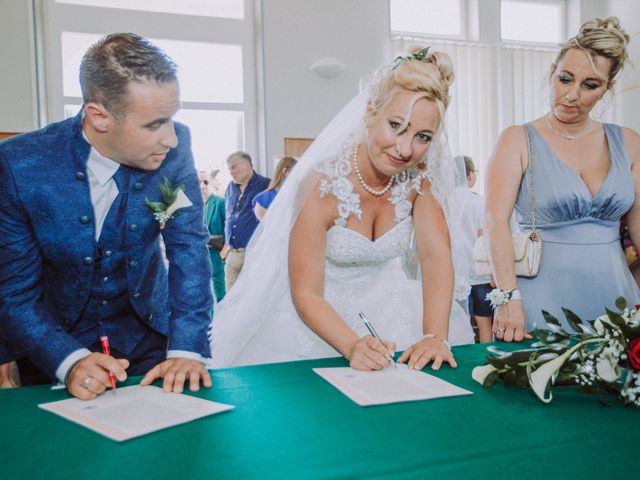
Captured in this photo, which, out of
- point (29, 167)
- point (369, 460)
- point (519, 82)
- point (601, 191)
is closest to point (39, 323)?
point (29, 167)

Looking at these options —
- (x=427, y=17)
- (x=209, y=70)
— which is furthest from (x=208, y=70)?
(x=427, y=17)

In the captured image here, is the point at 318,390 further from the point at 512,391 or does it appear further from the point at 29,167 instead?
the point at 29,167

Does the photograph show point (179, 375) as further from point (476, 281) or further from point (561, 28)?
point (561, 28)

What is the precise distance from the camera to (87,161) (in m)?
1.51

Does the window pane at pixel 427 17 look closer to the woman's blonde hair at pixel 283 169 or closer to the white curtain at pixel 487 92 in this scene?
the white curtain at pixel 487 92

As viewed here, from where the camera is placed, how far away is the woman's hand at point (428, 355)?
1.52 meters

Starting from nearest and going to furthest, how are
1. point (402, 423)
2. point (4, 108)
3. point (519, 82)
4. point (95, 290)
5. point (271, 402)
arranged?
point (402, 423), point (271, 402), point (95, 290), point (4, 108), point (519, 82)

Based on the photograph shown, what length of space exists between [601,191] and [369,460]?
155cm

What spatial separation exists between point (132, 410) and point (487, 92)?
769cm

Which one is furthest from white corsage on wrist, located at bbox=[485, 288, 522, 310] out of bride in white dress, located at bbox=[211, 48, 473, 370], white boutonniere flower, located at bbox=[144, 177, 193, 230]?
white boutonniere flower, located at bbox=[144, 177, 193, 230]

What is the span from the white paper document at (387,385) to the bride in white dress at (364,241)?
0.14m

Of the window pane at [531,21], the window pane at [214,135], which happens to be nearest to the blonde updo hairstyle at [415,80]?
the window pane at [214,135]

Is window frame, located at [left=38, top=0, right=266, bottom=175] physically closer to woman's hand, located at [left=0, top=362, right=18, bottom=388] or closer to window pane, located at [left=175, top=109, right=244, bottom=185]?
window pane, located at [left=175, top=109, right=244, bottom=185]

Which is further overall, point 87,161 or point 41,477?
point 87,161
